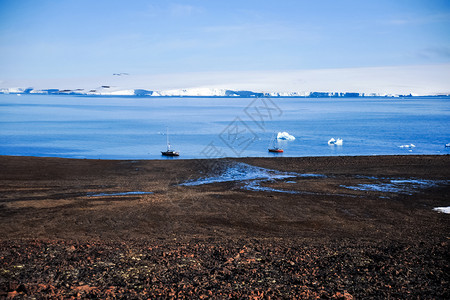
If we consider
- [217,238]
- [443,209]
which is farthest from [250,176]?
[217,238]

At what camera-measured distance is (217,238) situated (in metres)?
13.4

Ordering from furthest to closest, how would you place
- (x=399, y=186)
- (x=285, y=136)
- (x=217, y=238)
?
(x=285, y=136) < (x=399, y=186) < (x=217, y=238)

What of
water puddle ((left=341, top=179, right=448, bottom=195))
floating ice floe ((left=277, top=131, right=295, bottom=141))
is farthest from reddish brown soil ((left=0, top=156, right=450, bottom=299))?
floating ice floe ((left=277, top=131, right=295, bottom=141))

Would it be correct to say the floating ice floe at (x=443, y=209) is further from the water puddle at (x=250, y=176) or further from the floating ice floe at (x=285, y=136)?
the floating ice floe at (x=285, y=136)

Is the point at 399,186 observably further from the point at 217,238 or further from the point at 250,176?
the point at 217,238

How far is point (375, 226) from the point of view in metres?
15.4

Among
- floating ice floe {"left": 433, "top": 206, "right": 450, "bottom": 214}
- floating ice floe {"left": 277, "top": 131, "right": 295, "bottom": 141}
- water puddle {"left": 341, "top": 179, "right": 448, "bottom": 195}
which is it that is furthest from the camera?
floating ice floe {"left": 277, "top": 131, "right": 295, "bottom": 141}

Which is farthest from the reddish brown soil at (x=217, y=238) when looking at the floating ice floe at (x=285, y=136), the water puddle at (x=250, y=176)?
the floating ice floe at (x=285, y=136)

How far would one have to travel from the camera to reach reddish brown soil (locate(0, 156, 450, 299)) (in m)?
8.88

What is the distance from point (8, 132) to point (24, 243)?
7039 centimetres

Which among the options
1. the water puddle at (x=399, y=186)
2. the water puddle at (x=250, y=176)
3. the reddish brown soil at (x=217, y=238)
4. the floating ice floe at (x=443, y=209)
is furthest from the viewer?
the water puddle at (x=250, y=176)

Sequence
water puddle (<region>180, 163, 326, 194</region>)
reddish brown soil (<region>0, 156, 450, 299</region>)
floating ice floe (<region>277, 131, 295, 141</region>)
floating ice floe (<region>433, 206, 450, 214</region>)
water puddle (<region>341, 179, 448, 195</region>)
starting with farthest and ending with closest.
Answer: floating ice floe (<region>277, 131, 295, 141</region>)
water puddle (<region>180, 163, 326, 194</region>)
water puddle (<region>341, 179, 448, 195</region>)
floating ice floe (<region>433, 206, 450, 214</region>)
reddish brown soil (<region>0, 156, 450, 299</region>)

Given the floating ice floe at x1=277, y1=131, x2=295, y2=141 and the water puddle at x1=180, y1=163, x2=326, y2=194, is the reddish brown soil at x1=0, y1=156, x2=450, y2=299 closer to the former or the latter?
the water puddle at x1=180, y1=163, x2=326, y2=194

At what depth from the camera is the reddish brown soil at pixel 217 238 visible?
8.88 metres
